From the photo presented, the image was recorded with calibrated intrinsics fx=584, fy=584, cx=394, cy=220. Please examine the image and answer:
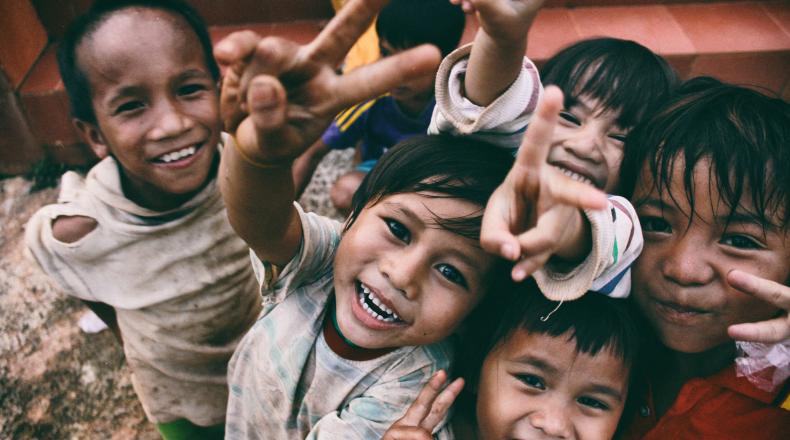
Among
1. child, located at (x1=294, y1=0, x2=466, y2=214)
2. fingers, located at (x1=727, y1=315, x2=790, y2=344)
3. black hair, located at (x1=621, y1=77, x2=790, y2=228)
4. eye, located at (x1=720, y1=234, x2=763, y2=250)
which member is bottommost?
child, located at (x1=294, y1=0, x2=466, y2=214)

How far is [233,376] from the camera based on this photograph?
1.43m

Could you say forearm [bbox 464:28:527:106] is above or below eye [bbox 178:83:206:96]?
above

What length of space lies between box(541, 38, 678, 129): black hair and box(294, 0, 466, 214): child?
24.8 inches

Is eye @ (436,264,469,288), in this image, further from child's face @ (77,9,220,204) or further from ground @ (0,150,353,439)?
ground @ (0,150,353,439)

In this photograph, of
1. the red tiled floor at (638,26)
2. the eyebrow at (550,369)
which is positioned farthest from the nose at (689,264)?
the red tiled floor at (638,26)

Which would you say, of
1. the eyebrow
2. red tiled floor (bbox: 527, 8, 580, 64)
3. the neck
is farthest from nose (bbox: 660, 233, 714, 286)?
red tiled floor (bbox: 527, 8, 580, 64)

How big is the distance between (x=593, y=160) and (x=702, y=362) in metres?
0.54

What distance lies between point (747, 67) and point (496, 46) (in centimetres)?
226

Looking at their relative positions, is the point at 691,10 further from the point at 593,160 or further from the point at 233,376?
the point at 233,376

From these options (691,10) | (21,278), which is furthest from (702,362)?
(21,278)

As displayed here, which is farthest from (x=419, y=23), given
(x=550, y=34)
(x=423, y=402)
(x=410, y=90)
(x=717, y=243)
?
(x=423, y=402)

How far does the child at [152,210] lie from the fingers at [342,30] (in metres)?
0.70

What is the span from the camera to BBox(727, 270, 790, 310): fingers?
104 centimetres

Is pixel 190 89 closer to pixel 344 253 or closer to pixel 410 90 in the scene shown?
pixel 344 253
